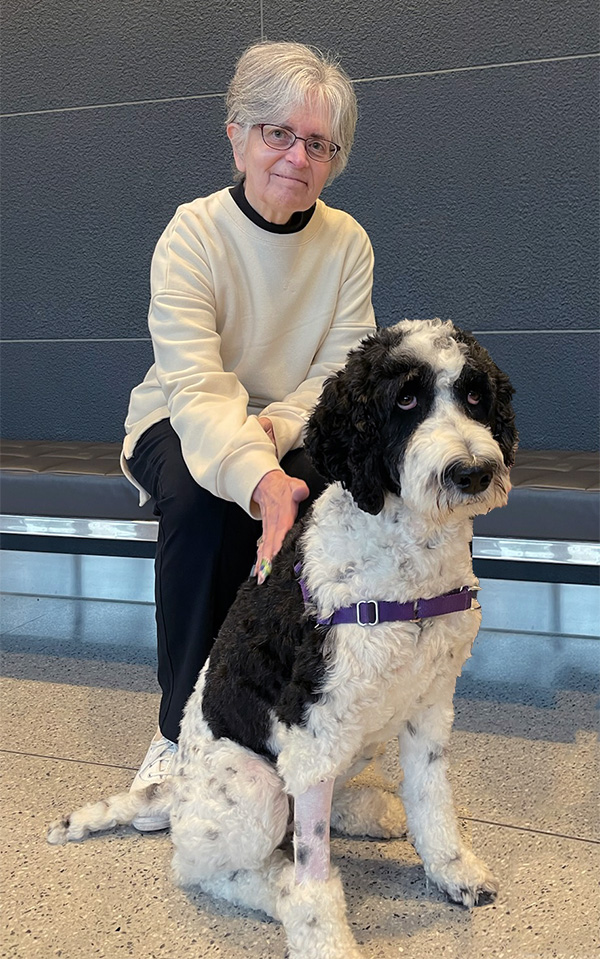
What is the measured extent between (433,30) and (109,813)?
2647 millimetres

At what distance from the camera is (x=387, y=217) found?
320 cm

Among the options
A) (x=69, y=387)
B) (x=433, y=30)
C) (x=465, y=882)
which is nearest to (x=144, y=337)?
(x=69, y=387)

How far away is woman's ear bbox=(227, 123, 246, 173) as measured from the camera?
75.6 inches

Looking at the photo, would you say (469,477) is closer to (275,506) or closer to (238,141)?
(275,506)

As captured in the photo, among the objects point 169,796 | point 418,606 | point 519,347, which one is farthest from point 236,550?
point 519,347

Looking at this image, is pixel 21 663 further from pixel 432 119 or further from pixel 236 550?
pixel 432 119

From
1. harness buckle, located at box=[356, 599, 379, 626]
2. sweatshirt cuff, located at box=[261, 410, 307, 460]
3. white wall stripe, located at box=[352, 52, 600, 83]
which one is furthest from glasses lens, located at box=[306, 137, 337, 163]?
white wall stripe, located at box=[352, 52, 600, 83]

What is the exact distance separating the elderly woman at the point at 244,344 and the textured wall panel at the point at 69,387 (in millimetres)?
1473

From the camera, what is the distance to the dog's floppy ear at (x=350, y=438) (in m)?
1.30

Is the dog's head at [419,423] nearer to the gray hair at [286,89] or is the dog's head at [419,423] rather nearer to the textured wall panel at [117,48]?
the gray hair at [286,89]

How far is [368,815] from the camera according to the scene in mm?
1738

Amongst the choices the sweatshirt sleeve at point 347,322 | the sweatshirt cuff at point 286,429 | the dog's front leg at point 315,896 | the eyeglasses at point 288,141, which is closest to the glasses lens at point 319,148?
the eyeglasses at point 288,141

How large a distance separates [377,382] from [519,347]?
1.97 metres

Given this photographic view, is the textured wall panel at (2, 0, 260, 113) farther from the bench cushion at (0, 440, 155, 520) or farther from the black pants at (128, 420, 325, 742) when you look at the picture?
the black pants at (128, 420, 325, 742)
